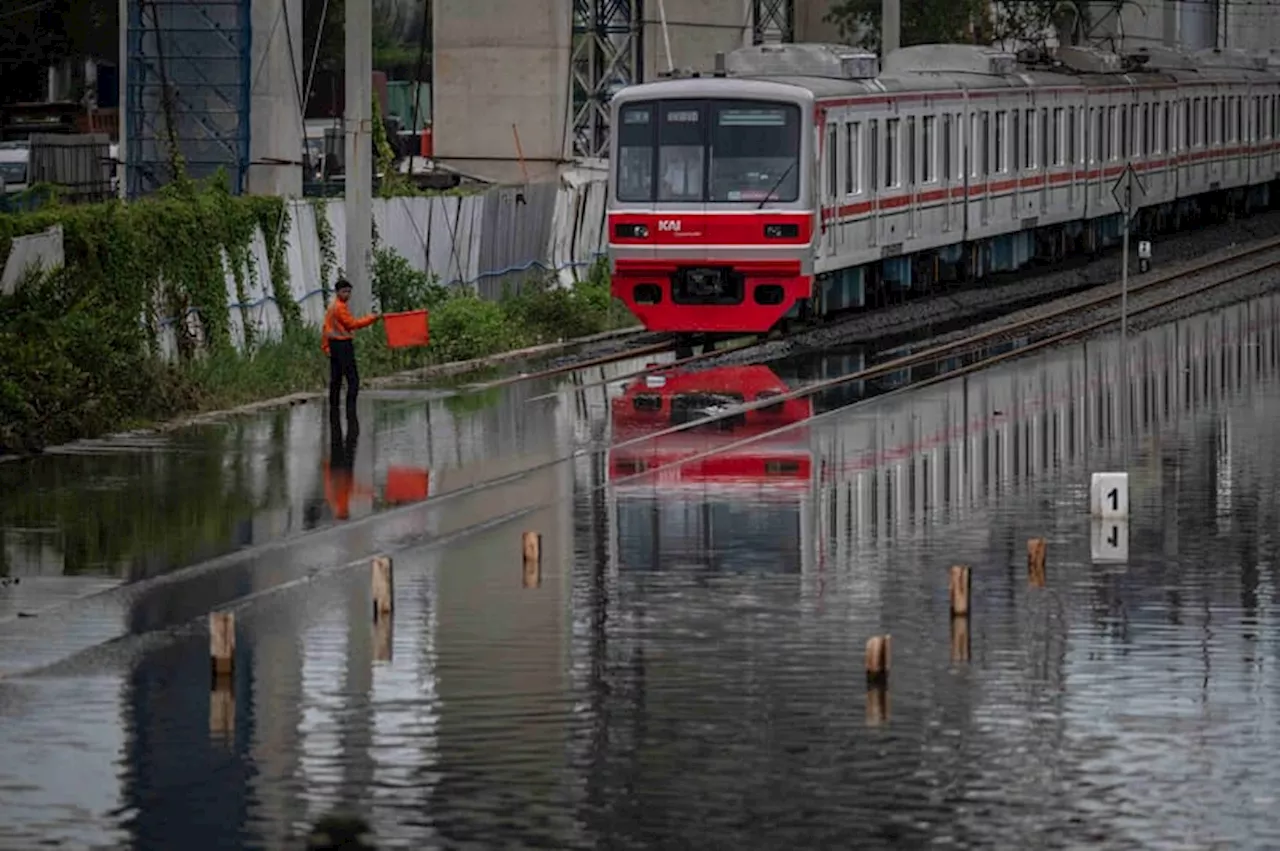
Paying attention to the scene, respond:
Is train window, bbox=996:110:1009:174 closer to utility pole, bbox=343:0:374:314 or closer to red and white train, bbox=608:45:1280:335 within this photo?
red and white train, bbox=608:45:1280:335

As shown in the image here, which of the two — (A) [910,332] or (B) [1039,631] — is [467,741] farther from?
(A) [910,332]

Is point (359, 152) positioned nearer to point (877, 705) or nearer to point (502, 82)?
point (877, 705)

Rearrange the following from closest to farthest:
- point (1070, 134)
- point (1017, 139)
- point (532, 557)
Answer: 1. point (532, 557)
2. point (1017, 139)
3. point (1070, 134)

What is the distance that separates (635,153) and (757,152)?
144 centimetres

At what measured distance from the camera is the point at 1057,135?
164ft

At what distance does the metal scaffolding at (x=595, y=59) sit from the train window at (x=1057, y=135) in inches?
315

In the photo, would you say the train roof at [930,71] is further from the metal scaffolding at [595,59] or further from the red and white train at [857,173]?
the metal scaffolding at [595,59]

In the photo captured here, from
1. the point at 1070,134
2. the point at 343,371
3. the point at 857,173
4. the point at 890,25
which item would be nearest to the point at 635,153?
the point at 857,173

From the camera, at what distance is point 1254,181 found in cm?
6594

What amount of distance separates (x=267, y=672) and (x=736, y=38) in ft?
142

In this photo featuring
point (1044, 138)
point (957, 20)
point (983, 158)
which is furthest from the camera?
point (957, 20)

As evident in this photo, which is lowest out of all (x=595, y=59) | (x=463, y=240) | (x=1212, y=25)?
(x=463, y=240)

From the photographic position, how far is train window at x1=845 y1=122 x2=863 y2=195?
38.0 metres

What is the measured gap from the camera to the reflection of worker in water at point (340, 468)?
2248 centimetres
